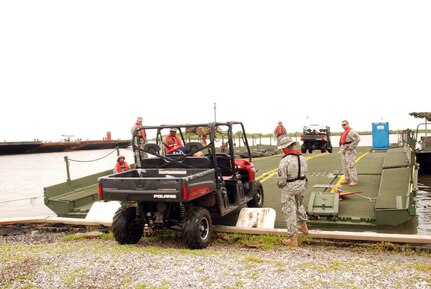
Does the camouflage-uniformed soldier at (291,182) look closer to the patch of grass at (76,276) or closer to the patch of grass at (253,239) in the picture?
the patch of grass at (253,239)

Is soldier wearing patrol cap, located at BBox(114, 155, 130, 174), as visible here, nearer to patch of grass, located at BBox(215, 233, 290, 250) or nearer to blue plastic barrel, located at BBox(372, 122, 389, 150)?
patch of grass, located at BBox(215, 233, 290, 250)

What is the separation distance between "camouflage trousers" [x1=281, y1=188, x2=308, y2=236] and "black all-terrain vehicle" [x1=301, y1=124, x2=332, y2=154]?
60.8ft

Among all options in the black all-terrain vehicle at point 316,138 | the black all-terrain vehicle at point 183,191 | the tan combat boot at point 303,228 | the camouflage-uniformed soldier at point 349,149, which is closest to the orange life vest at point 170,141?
the black all-terrain vehicle at point 183,191

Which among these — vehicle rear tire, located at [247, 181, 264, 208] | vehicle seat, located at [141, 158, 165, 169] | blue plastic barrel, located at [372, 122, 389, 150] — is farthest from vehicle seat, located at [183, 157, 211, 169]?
blue plastic barrel, located at [372, 122, 389, 150]

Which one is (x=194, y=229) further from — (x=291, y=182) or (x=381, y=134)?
(x=381, y=134)

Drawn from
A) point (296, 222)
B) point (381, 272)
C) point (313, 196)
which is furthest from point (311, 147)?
point (381, 272)

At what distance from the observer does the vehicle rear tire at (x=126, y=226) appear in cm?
727

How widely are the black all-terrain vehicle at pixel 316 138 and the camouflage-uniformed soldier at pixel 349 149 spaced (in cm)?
1412

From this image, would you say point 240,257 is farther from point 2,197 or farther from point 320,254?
point 2,197

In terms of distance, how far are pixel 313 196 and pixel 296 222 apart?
180 cm

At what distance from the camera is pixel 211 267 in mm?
5547

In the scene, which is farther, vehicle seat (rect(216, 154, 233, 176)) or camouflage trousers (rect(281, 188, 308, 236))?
vehicle seat (rect(216, 154, 233, 176))

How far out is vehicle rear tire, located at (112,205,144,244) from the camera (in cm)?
727

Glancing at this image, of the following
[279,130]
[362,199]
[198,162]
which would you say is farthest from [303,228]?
[279,130]
